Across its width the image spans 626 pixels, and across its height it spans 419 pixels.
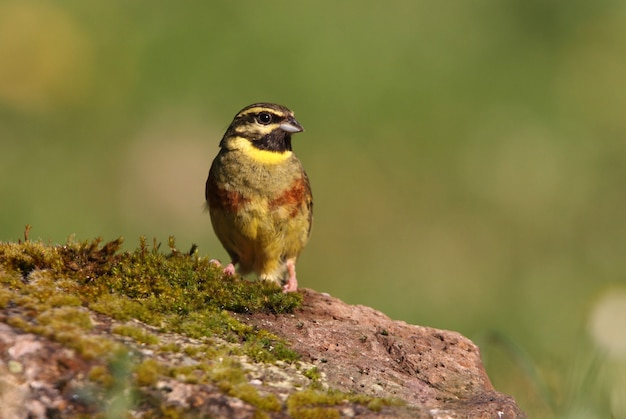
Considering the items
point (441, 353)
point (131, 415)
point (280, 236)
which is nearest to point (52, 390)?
point (131, 415)

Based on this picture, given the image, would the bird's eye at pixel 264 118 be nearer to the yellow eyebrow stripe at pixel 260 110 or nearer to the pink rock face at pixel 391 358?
the yellow eyebrow stripe at pixel 260 110

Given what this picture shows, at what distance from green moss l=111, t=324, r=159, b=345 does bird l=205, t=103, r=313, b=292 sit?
2046 mm

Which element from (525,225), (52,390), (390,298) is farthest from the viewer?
(525,225)

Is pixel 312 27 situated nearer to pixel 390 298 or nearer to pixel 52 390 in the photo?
pixel 390 298

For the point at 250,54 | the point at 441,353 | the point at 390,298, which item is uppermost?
the point at 250,54

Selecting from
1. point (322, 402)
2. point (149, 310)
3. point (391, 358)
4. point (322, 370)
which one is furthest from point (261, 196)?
point (322, 402)

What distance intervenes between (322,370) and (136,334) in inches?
26.7

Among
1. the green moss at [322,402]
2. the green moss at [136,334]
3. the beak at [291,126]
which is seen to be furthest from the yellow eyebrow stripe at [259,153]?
the green moss at [322,402]

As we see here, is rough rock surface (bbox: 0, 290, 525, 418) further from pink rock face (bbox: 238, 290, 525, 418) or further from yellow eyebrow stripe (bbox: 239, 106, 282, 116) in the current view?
yellow eyebrow stripe (bbox: 239, 106, 282, 116)

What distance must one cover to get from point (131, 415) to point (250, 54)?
765cm

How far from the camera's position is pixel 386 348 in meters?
4.38

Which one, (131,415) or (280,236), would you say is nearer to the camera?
(131,415)

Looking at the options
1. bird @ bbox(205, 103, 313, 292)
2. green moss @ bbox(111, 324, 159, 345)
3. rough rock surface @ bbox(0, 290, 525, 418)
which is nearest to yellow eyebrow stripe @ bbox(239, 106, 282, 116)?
bird @ bbox(205, 103, 313, 292)

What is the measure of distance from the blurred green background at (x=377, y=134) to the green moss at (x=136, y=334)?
4.48 meters
